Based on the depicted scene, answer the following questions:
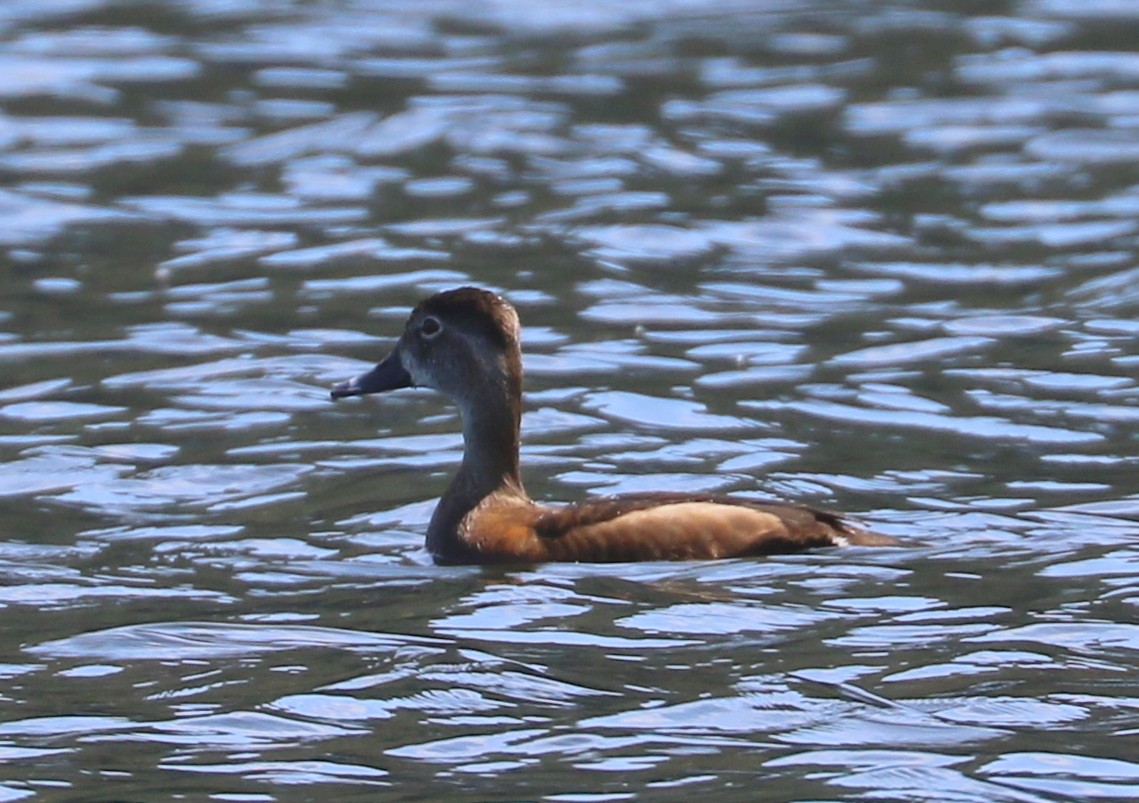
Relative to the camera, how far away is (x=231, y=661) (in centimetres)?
809

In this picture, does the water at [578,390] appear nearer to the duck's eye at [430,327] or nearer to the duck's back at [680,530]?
the duck's back at [680,530]

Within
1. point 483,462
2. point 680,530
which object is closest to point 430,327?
point 483,462

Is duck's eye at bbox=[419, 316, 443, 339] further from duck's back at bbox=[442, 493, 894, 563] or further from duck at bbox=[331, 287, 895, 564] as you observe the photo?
duck's back at bbox=[442, 493, 894, 563]

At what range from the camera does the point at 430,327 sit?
10.3 m

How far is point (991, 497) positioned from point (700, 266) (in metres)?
5.39

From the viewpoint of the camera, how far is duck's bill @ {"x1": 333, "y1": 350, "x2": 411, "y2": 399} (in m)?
10.6

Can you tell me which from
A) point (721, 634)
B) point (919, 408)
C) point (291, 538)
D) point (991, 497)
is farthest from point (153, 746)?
point (919, 408)

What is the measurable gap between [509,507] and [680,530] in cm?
89

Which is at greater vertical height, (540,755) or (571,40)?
(571,40)

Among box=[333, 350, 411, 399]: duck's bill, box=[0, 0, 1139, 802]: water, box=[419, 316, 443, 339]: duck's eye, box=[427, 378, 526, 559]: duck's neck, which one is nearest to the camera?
box=[0, 0, 1139, 802]: water

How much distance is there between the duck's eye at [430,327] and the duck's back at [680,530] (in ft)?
3.93

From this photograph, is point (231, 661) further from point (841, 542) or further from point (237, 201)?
point (237, 201)

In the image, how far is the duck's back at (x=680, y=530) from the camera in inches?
363

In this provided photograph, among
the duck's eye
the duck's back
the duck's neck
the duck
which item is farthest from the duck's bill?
the duck's back
